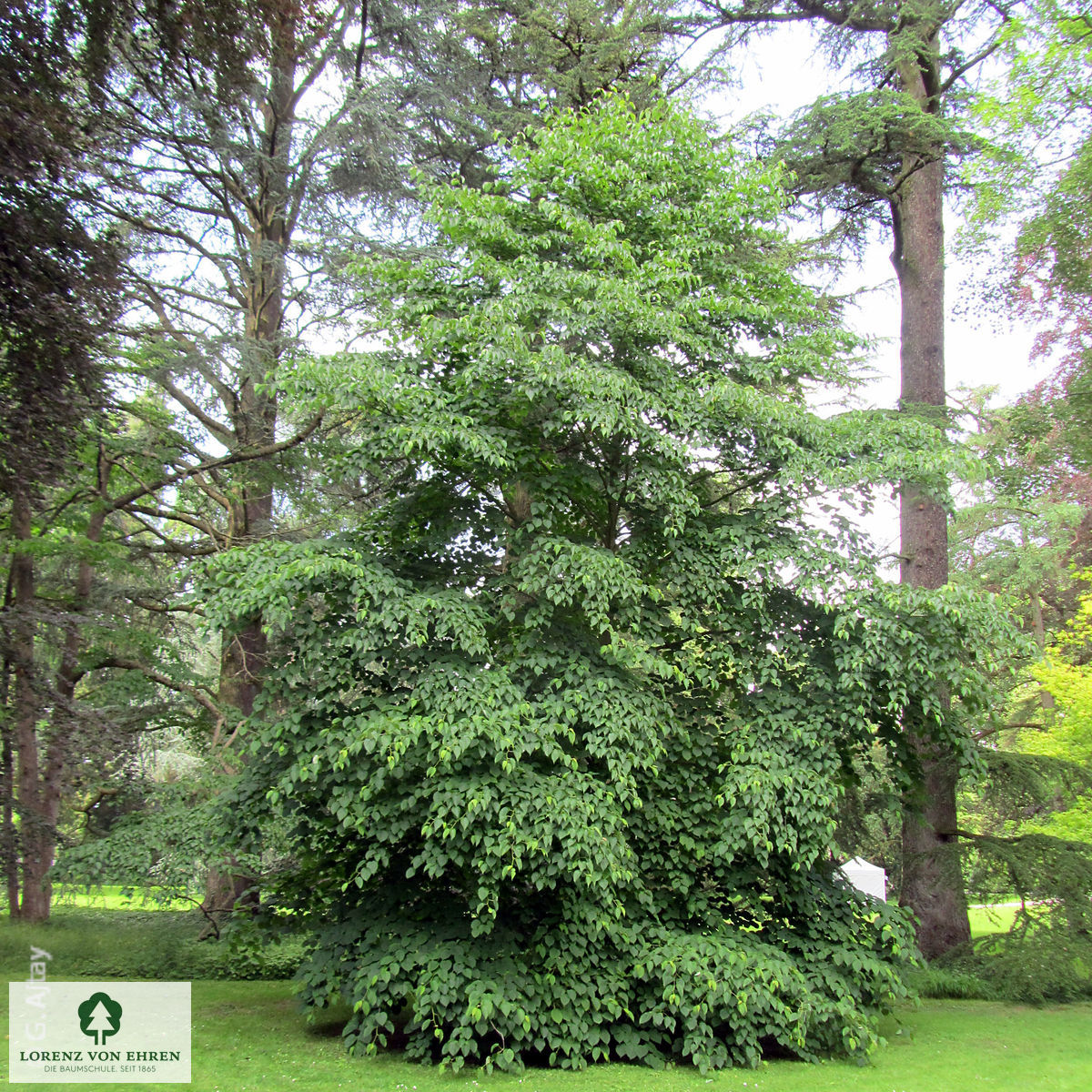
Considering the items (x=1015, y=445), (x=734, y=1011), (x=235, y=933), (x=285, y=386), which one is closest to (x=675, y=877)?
(x=734, y=1011)

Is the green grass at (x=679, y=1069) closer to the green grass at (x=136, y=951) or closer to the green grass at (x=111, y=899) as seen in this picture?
the green grass at (x=111, y=899)

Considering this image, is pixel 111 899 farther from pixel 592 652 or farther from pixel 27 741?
pixel 592 652

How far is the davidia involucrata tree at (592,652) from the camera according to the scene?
6.81 metres

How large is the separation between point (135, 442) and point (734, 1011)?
360 inches

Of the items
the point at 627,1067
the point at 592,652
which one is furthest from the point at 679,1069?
the point at 592,652

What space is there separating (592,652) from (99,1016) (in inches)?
196

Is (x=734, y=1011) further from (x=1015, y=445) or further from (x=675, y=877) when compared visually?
(x=1015, y=445)

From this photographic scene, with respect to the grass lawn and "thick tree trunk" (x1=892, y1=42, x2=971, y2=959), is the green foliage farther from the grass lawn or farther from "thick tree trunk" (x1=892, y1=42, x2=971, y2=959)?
"thick tree trunk" (x1=892, y1=42, x2=971, y2=959)

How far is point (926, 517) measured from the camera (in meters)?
10.9

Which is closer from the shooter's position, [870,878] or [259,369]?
[259,369]

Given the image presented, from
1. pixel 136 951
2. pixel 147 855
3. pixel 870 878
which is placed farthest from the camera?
pixel 870 878

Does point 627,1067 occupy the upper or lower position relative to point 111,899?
upper

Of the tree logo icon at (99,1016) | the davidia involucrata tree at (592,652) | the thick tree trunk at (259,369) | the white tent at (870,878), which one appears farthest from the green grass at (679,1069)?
the white tent at (870,878)

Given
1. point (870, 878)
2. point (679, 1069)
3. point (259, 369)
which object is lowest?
point (870, 878)
